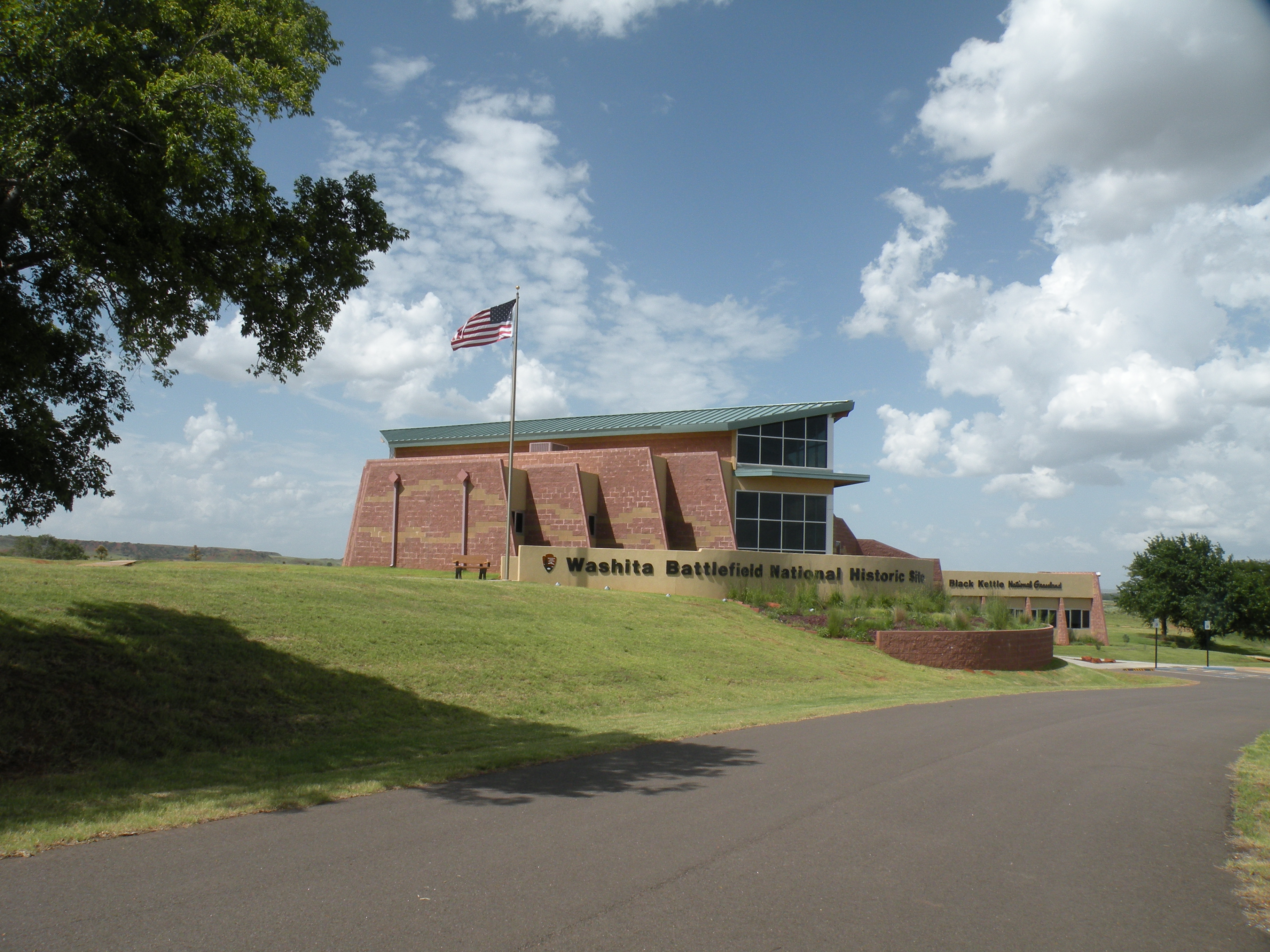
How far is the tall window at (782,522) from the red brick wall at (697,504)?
1.02 meters

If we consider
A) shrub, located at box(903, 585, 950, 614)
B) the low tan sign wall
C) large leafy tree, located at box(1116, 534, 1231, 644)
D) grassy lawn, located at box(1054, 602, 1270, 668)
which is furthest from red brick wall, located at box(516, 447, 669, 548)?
large leafy tree, located at box(1116, 534, 1231, 644)

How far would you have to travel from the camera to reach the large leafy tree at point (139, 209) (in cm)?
834

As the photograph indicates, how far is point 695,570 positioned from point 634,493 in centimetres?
711

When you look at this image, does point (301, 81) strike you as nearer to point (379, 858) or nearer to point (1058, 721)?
point (379, 858)

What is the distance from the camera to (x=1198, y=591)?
57.5 m

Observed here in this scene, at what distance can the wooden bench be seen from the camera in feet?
100

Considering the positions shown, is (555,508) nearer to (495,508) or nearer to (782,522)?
(495,508)

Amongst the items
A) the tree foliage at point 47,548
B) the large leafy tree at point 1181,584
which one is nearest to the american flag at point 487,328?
the tree foliage at point 47,548

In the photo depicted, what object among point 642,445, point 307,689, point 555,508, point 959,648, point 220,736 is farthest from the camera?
point 642,445

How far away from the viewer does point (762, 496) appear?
38.7 meters

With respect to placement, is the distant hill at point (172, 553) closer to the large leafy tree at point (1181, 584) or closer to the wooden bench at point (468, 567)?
the wooden bench at point (468, 567)

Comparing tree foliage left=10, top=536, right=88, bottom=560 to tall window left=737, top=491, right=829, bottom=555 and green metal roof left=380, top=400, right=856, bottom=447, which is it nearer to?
green metal roof left=380, top=400, right=856, bottom=447

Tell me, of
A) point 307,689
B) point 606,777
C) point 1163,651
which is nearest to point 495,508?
point 307,689

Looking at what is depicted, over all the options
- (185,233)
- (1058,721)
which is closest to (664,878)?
(185,233)
